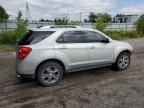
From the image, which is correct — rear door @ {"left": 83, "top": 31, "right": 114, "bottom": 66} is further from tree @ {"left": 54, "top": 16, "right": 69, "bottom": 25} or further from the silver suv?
tree @ {"left": 54, "top": 16, "right": 69, "bottom": 25}

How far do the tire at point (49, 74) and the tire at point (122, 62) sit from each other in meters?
2.27

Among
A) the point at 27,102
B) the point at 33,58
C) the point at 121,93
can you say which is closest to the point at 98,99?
the point at 121,93

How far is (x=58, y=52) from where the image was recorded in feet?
18.5

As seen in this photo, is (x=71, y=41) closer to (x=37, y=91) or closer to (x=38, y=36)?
(x=38, y=36)

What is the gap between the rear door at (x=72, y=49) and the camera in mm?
5702

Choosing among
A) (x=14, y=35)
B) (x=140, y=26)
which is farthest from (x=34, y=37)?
(x=140, y=26)

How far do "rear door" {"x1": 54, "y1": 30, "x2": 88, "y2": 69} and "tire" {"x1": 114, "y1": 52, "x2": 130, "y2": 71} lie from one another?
4.68ft

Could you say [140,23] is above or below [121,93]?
above

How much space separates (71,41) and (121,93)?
2.05 m

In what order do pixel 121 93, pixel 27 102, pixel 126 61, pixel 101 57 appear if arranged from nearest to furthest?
1. pixel 27 102
2. pixel 121 93
3. pixel 101 57
4. pixel 126 61

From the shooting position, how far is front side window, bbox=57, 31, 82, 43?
579cm

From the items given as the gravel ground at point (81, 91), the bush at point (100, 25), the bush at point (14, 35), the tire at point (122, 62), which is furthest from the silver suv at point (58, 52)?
the bush at point (100, 25)

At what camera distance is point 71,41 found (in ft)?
19.5

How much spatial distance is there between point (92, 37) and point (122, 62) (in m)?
1.60
